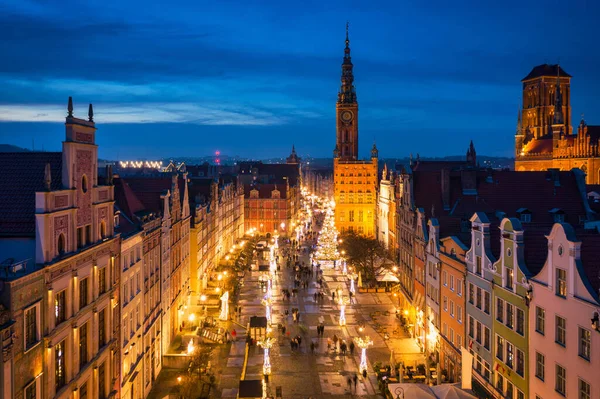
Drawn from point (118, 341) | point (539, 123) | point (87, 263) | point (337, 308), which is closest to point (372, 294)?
point (337, 308)

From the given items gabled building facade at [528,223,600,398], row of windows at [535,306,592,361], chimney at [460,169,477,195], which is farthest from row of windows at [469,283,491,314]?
chimney at [460,169,477,195]

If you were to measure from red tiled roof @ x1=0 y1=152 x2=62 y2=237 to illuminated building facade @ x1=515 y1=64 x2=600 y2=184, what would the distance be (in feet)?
257

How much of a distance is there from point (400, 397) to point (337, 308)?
103 feet

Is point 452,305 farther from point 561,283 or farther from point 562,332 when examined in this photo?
point 561,283

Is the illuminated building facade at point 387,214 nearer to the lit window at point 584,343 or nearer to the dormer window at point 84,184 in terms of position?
Answer: the lit window at point 584,343

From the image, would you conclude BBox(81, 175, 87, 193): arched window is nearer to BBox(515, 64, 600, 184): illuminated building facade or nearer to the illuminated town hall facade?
BBox(515, 64, 600, 184): illuminated building facade

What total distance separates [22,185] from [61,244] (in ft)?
13.4

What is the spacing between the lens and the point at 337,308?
2415 inches

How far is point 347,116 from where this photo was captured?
15125cm

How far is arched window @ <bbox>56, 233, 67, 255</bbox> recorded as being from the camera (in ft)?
78.9

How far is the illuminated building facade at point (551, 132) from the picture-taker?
84.5 metres

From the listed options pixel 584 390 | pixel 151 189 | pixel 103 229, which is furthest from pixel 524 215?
pixel 151 189

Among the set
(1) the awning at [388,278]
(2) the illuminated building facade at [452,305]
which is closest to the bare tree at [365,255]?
(1) the awning at [388,278]

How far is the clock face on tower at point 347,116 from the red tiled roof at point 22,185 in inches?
5023
